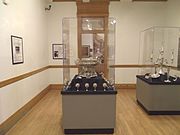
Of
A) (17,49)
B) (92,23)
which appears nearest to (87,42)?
(92,23)

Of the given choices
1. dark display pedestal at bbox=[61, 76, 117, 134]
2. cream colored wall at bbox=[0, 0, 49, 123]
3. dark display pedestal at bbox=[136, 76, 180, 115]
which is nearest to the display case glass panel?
cream colored wall at bbox=[0, 0, 49, 123]

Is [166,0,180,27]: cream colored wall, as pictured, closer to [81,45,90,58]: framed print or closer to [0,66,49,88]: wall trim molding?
[81,45,90,58]: framed print

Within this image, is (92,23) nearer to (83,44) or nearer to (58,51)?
(83,44)

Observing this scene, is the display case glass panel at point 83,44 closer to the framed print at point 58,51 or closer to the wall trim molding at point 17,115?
the framed print at point 58,51

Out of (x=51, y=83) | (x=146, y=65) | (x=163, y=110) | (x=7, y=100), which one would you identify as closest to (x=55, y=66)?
(x=51, y=83)

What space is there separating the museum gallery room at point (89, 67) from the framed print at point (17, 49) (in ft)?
0.07

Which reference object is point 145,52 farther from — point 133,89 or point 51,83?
point 51,83

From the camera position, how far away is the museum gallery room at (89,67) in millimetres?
3496

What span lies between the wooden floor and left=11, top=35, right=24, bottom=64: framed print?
129 centimetres

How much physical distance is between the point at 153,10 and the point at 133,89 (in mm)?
3001

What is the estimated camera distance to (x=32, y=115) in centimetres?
453

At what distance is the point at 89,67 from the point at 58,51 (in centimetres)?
337

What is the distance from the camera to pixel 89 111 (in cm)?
346

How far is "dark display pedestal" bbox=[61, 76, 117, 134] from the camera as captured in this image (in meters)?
3.43
